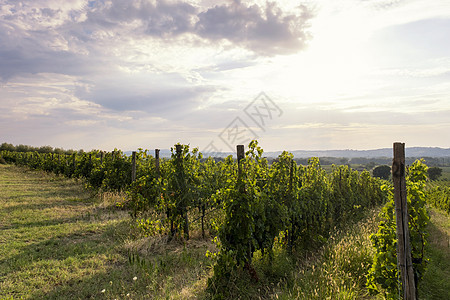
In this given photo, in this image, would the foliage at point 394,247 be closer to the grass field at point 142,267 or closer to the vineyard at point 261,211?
the vineyard at point 261,211

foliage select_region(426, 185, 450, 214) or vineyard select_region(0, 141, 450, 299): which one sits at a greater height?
vineyard select_region(0, 141, 450, 299)

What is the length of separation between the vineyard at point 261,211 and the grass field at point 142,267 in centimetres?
28

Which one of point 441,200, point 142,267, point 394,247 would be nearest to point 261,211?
point 394,247

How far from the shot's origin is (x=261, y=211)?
4863mm

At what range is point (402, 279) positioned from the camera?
11.4ft

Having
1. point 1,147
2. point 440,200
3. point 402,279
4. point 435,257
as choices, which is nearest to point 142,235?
point 402,279

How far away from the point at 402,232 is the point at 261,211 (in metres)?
2.13

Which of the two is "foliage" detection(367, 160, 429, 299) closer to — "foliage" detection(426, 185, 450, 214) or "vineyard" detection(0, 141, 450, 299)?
"vineyard" detection(0, 141, 450, 299)

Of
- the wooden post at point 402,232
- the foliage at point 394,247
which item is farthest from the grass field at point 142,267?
the wooden post at point 402,232

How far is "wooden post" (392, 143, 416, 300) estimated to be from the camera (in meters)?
3.44

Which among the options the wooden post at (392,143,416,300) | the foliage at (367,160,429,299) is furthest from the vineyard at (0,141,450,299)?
the wooden post at (392,143,416,300)

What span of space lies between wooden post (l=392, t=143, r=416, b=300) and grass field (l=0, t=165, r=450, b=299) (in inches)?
29.5

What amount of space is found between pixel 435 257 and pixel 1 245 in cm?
1003

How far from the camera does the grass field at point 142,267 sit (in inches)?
169
